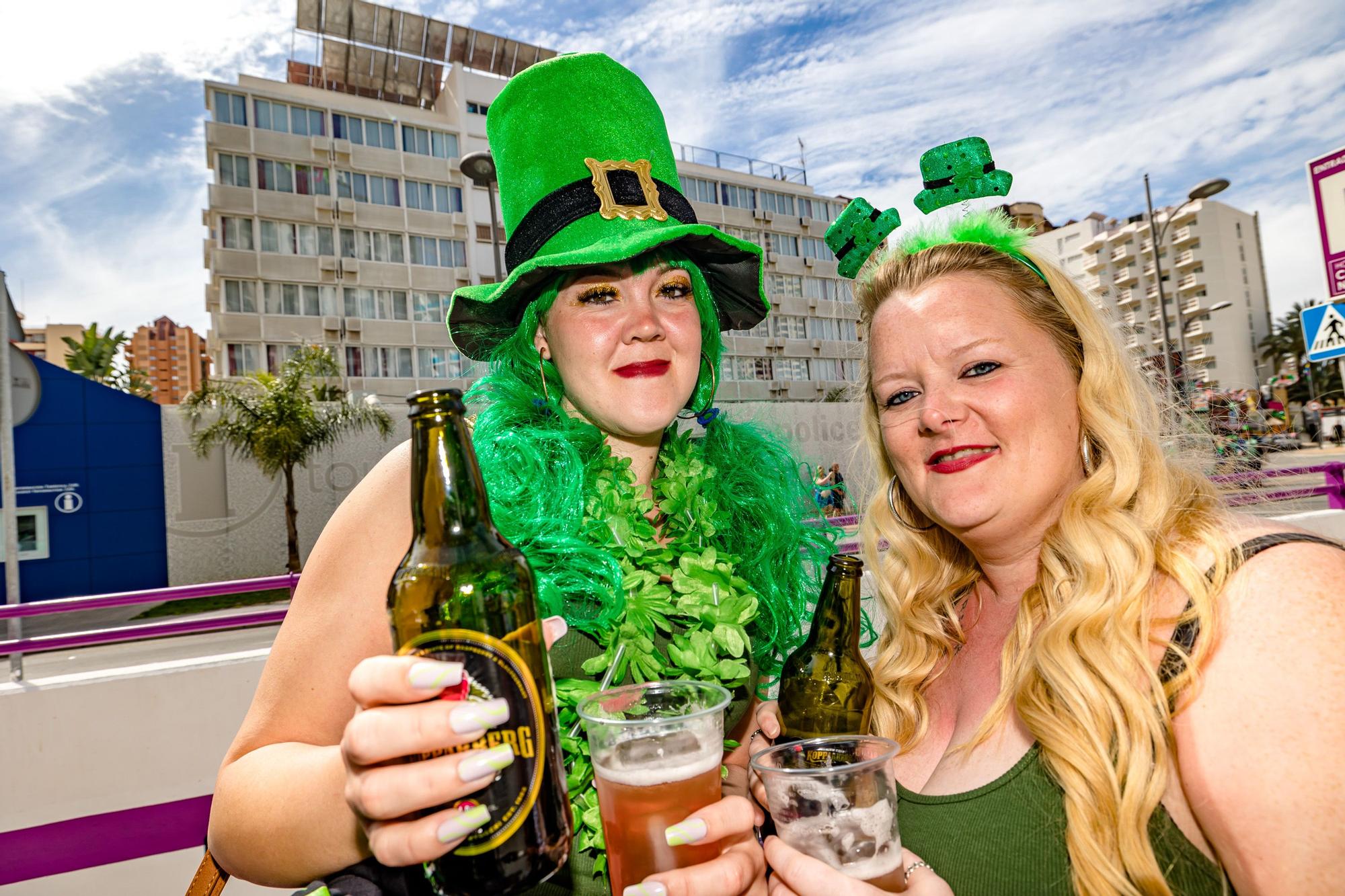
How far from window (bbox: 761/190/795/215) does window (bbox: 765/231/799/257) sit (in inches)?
51.5

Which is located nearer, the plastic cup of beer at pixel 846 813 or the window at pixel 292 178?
the plastic cup of beer at pixel 846 813

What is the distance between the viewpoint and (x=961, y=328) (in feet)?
5.23

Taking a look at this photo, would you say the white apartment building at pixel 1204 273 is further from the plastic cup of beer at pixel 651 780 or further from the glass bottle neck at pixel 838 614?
the plastic cup of beer at pixel 651 780

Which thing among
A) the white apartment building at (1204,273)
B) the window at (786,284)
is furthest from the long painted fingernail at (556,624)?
the white apartment building at (1204,273)

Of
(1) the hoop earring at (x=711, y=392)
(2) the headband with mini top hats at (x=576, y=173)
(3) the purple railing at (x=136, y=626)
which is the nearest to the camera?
(2) the headband with mini top hats at (x=576, y=173)

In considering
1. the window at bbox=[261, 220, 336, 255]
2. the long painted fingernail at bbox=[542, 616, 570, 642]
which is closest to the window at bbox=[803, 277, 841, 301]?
the window at bbox=[261, 220, 336, 255]

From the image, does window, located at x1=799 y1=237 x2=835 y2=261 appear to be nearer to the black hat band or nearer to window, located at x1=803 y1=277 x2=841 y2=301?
window, located at x1=803 y1=277 x2=841 y2=301

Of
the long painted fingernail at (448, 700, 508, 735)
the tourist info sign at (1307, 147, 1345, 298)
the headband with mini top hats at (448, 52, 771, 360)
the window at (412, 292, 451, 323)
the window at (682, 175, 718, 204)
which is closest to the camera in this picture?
the long painted fingernail at (448, 700, 508, 735)

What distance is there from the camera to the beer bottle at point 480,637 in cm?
87

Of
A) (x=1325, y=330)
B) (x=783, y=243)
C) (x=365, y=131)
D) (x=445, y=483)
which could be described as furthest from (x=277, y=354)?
(x=445, y=483)

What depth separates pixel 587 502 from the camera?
68.7 inches

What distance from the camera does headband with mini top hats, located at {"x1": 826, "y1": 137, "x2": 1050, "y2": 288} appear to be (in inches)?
68.4

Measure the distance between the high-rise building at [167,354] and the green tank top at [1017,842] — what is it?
5102 inches

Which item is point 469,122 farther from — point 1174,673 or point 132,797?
point 1174,673
